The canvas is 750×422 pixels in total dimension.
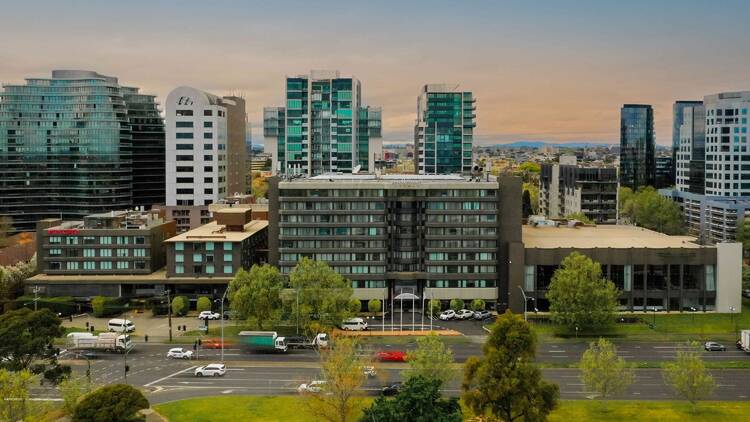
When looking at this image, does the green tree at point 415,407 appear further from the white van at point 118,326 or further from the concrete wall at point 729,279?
the concrete wall at point 729,279

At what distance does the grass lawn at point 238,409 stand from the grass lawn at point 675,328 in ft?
139

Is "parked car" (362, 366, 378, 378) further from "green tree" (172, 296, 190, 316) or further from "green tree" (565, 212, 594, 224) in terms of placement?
"green tree" (565, 212, 594, 224)

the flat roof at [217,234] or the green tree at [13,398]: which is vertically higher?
the flat roof at [217,234]

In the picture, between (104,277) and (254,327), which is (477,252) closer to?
(254,327)

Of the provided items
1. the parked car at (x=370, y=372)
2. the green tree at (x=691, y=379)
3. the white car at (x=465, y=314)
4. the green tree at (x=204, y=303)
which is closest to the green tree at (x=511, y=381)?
the green tree at (x=691, y=379)

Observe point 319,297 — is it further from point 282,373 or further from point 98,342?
point 98,342

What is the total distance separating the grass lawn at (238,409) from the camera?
70.9 metres

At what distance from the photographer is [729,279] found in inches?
4783

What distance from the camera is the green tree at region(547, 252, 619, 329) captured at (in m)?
106

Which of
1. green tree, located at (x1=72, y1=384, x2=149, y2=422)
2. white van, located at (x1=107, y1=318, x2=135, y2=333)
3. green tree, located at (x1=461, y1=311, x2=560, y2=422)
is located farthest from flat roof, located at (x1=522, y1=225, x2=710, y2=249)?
green tree, located at (x1=72, y1=384, x2=149, y2=422)

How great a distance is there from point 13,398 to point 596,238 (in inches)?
3966

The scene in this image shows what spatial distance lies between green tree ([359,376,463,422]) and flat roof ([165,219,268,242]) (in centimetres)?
6934

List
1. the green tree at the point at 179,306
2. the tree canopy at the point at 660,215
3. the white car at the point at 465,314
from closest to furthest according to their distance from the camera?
the green tree at the point at 179,306
the white car at the point at 465,314
the tree canopy at the point at 660,215

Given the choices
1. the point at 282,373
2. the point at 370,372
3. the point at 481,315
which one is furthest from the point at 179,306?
the point at 481,315
